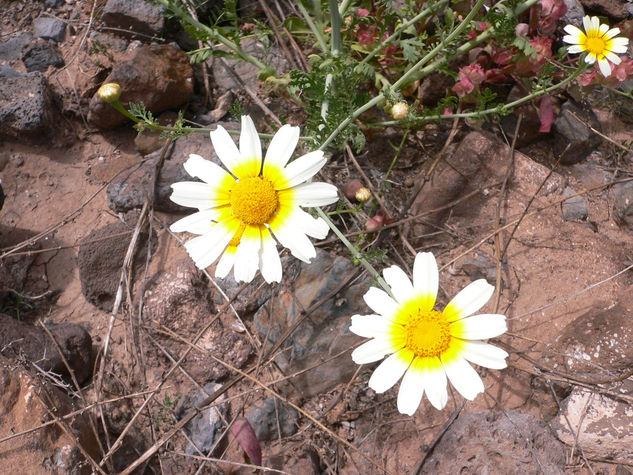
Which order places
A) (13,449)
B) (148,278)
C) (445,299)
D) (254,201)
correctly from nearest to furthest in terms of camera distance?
(254,201) < (13,449) < (445,299) < (148,278)

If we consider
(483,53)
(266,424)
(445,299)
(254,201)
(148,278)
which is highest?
(254,201)

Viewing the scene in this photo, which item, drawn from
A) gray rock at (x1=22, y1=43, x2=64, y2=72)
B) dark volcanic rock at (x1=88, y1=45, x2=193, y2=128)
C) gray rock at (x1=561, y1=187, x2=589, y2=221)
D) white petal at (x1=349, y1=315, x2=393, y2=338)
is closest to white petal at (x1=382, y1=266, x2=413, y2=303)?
white petal at (x1=349, y1=315, x2=393, y2=338)

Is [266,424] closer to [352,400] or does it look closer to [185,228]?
[352,400]

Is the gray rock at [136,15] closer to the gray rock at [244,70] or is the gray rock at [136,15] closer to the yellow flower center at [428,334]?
the gray rock at [244,70]

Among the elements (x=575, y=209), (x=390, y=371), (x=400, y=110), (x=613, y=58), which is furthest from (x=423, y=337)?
A: (x=613, y=58)

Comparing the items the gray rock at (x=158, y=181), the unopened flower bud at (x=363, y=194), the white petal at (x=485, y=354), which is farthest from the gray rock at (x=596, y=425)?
the gray rock at (x=158, y=181)

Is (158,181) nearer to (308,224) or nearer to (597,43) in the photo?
(308,224)

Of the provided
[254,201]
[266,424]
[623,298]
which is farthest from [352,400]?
[623,298]
